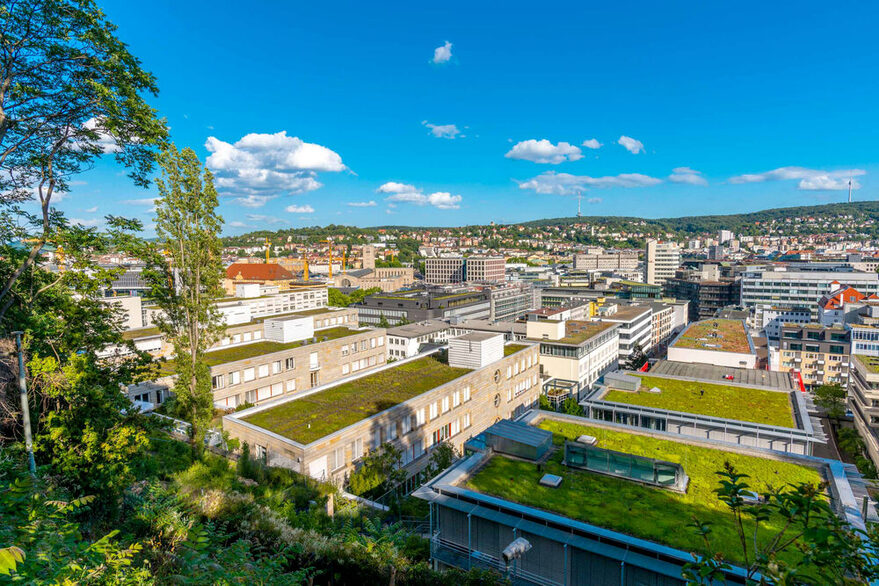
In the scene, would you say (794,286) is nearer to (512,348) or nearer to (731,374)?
(731,374)

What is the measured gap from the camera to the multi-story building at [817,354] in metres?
57.3

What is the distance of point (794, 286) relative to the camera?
9938cm

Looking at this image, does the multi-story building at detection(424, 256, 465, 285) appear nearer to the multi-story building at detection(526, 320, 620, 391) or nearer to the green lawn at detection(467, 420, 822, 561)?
the multi-story building at detection(526, 320, 620, 391)

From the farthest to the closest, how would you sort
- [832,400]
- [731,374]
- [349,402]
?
[832,400] < [731,374] < [349,402]

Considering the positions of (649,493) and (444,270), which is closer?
(649,493)

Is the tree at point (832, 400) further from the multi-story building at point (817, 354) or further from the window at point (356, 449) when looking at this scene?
the window at point (356, 449)

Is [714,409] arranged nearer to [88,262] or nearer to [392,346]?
[88,262]

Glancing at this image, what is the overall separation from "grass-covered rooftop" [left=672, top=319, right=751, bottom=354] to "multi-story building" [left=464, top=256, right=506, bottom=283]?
10533 centimetres

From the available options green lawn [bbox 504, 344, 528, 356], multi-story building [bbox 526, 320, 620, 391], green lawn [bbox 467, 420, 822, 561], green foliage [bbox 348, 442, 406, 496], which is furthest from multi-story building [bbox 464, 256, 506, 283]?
green lawn [bbox 467, 420, 822, 561]

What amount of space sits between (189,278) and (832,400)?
6334cm

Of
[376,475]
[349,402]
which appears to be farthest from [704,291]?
[376,475]

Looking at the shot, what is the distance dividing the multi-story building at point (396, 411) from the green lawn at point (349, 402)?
5cm

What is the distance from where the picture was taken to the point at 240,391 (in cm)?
3478

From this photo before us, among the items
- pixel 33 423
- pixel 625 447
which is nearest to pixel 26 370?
pixel 33 423
